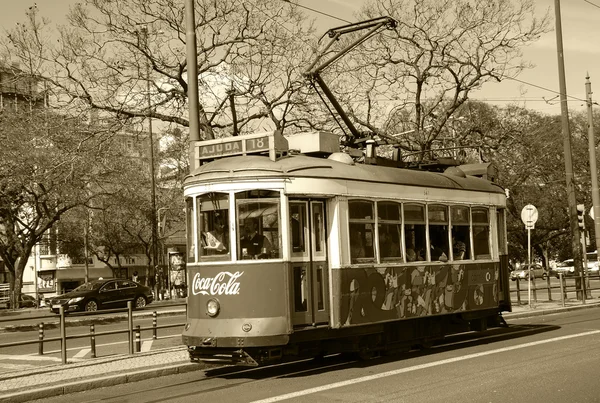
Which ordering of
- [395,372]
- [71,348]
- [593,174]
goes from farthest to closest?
[593,174]
[71,348]
[395,372]

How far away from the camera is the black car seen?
112 ft

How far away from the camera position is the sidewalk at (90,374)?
1113 cm

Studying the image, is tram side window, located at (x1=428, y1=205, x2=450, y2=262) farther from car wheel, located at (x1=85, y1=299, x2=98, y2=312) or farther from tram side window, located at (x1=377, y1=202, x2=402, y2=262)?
car wheel, located at (x1=85, y1=299, x2=98, y2=312)

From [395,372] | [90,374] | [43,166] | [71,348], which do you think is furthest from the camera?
[43,166]

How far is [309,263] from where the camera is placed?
11883 mm

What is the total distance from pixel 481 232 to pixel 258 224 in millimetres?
5595

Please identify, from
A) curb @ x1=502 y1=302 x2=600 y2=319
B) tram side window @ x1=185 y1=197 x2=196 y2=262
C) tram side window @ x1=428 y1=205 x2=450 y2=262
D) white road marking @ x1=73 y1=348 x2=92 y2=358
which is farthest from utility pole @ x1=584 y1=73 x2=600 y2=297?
tram side window @ x1=185 y1=197 x2=196 y2=262

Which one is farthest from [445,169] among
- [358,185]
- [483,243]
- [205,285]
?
[205,285]

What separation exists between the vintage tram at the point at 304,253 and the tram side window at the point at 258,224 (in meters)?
0.01

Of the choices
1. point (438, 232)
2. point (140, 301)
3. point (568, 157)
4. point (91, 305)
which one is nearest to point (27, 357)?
point (438, 232)

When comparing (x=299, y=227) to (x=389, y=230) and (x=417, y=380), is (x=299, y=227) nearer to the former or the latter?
(x=389, y=230)

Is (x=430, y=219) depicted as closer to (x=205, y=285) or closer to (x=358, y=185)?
(x=358, y=185)

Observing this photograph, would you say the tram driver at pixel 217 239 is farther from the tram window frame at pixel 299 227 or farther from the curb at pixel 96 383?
the curb at pixel 96 383

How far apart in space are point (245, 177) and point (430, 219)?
3.87 metres
